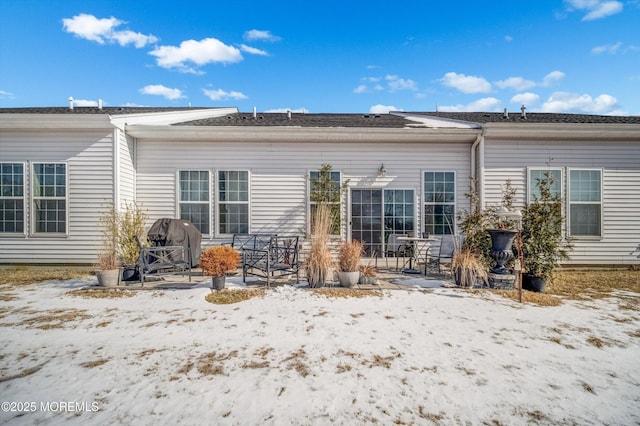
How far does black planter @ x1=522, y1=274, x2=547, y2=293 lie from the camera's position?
4812mm

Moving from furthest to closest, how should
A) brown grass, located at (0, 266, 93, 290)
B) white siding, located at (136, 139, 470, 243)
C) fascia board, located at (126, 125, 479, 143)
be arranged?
white siding, located at (136, 139, 470, 243), fascia board, located at (126, 125, 479, 143), brown grass, located at (0, 266, 93, 290)

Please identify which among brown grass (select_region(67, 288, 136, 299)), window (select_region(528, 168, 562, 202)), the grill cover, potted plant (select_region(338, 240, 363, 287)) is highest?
window (select_region(528, 168, 562, 202))

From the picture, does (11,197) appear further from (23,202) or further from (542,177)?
(542,177)

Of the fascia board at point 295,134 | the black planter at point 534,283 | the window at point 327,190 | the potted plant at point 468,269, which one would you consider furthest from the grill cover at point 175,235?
the black planter at point 534,283

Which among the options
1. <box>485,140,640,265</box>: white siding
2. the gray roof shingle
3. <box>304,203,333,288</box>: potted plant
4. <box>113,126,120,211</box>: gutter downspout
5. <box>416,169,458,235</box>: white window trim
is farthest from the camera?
the gray roof shingle

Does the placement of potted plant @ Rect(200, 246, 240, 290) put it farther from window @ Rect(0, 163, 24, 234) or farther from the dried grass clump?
window @ Rect(0, 163, 24, 234)

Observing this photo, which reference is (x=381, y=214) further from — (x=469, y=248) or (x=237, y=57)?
(x=237, y=57)

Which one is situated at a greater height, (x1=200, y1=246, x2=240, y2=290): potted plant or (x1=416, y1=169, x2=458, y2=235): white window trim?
(x1=416, y1=169, x2=458, y2=235): white window trim

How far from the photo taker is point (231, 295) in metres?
4.57

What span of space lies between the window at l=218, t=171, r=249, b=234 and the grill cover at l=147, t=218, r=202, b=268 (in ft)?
3.46

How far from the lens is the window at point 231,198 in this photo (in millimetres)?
7309

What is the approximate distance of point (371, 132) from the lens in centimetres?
703

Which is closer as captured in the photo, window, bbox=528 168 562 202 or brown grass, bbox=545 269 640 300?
brown grass, bbox=545 269 640 300

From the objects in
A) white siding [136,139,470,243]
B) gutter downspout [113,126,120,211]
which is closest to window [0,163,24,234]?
gutter downspout [113,126,120,211]
